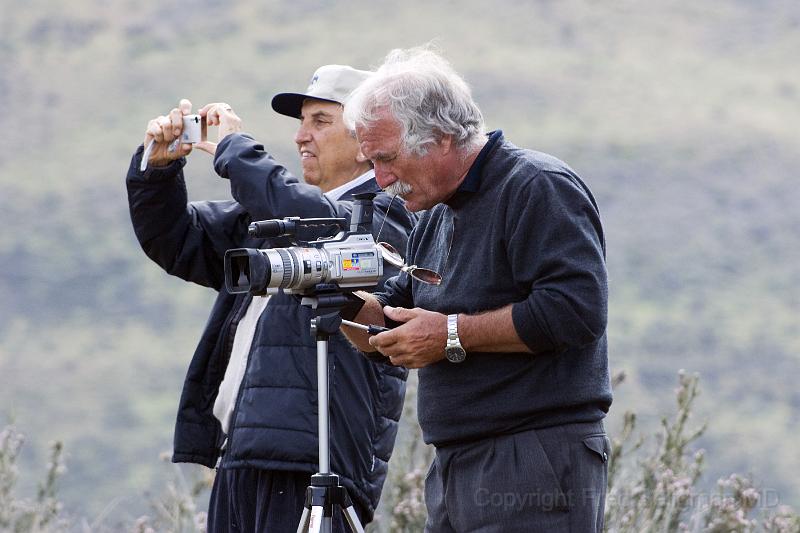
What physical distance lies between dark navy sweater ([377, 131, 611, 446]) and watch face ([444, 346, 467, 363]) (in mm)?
89

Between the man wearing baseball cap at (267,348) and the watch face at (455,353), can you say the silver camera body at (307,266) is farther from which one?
the man wearing baseball cap at (267,348)

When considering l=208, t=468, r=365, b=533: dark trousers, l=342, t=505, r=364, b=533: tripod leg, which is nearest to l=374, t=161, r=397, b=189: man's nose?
l=342, t=505, r=364, b=533: tripod leg

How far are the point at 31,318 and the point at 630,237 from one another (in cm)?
468

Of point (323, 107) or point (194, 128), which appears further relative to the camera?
point (323, 107)

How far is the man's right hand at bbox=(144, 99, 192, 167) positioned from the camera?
3.85m

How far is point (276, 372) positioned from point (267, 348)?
0.08 m

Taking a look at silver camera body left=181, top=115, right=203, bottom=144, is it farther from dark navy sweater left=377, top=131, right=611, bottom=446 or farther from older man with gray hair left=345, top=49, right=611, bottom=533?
dark navy sweater left=377, top=131, right=611, bottom=446

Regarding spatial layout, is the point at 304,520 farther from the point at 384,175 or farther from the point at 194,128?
the point at 194,128

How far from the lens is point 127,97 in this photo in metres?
11.8

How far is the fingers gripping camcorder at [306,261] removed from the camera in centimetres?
279

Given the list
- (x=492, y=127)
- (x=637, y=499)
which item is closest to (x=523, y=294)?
(x=637, y=499)

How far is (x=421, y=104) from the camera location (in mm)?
2895

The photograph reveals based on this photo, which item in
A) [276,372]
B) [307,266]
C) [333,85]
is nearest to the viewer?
[307,266]

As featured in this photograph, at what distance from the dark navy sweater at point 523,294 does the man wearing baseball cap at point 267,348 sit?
1.98 feet
